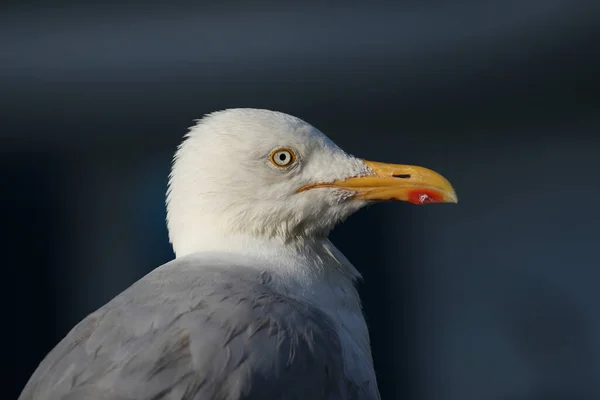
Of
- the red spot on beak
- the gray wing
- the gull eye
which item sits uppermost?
the gull eye

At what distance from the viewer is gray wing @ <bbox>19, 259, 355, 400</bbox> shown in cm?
199

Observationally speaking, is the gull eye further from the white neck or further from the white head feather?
the white neck

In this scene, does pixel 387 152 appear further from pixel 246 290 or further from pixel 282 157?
pixel 246 290

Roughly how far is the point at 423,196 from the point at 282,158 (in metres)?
0.41

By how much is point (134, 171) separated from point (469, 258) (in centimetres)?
202

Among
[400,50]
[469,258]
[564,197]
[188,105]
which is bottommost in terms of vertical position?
[469,258]

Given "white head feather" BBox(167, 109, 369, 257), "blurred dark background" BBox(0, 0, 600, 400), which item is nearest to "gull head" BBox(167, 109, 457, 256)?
"white head feather" BBox(167, 109, 369, 257)

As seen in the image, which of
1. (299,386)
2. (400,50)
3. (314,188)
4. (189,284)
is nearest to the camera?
(299,386)

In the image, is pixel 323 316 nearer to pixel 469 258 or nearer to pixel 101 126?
pixel 469 258

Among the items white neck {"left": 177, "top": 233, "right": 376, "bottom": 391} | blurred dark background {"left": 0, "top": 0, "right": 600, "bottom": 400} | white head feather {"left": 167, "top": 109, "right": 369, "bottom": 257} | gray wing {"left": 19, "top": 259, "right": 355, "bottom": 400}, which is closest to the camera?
gray wing {"left": 19, "top": 259, "right": 355, "bottom": 400}

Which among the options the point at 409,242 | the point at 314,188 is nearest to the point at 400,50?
the point at 409,242

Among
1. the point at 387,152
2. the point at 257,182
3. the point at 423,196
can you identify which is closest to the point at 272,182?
the point at 257,182

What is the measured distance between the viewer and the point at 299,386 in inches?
83.0

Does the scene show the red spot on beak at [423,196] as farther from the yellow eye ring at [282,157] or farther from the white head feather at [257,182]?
the yellow eye ring at [282,157]
